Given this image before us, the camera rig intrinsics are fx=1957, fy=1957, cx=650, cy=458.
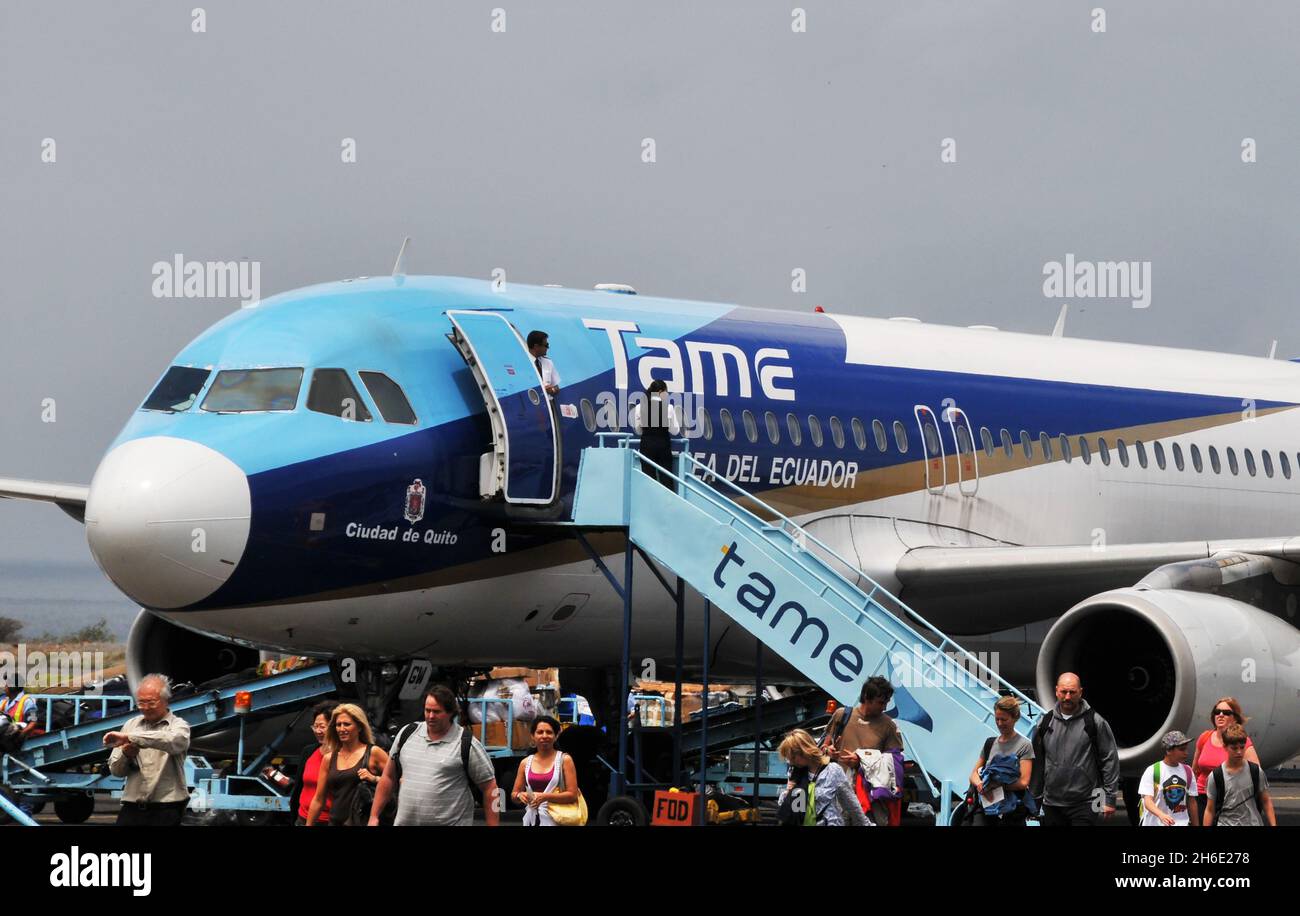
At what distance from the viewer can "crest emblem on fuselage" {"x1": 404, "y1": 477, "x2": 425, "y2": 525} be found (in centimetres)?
1445

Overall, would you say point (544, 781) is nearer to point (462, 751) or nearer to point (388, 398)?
point (462, 751)

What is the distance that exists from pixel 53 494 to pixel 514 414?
613 cm

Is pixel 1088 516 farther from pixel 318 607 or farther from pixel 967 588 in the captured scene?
pixel 318 607

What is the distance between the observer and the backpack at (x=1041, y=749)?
37.6 feet

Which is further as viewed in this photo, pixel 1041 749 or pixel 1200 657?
pixel 1200 657

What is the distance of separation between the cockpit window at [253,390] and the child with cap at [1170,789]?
263 inches

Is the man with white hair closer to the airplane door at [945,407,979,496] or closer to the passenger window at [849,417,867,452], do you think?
the passenger window at [849,417,867,452]

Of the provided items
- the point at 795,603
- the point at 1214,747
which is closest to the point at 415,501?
the point at 795,603

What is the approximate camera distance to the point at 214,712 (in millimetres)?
17688

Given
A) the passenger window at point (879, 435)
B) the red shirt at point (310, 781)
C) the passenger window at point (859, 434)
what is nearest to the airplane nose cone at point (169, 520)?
the red shirt at point (310, 781)

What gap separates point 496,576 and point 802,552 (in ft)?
7.75

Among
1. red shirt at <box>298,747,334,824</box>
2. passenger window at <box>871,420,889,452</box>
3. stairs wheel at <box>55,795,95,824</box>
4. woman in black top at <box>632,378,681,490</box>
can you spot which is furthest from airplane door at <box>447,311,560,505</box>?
stairs wheel at <box>55,795,95,824</box>

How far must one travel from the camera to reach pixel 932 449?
59.1ft

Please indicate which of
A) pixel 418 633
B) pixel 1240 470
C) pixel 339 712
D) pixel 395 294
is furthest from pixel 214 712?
pixel 1240 470
